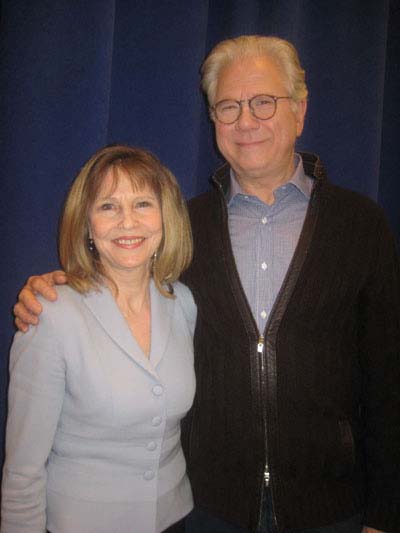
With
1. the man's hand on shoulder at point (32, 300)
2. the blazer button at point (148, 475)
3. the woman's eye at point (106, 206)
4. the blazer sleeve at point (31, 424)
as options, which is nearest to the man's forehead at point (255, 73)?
the woman's eye at point (106, 206)

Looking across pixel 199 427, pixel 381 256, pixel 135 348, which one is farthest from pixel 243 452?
pixel 381 256

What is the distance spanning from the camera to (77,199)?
1158 mm

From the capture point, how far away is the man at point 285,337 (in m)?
1.13

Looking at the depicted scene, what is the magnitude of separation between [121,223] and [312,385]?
0.69 meters

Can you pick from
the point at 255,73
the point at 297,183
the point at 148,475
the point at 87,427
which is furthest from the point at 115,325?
the point at 255,73

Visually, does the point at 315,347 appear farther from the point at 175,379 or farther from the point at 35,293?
the point at 35,293

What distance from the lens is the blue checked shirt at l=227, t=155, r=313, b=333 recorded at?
→ 1.18 m

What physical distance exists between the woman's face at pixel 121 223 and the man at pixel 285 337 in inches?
8.1

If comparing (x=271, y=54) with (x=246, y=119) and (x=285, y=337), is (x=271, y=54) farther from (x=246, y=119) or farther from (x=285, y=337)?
(x=285, y=337)

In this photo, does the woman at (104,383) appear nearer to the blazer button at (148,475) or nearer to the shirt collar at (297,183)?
the blazer button at (148,475)

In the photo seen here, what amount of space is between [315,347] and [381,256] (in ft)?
1.05

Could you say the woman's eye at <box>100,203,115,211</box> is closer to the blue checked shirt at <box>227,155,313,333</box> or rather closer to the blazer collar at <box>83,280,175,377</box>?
the blazer collar at <box>83,280,175,377</box>

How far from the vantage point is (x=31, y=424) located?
3.24 feet

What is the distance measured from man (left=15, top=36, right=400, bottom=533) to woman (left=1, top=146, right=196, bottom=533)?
0.11 m
